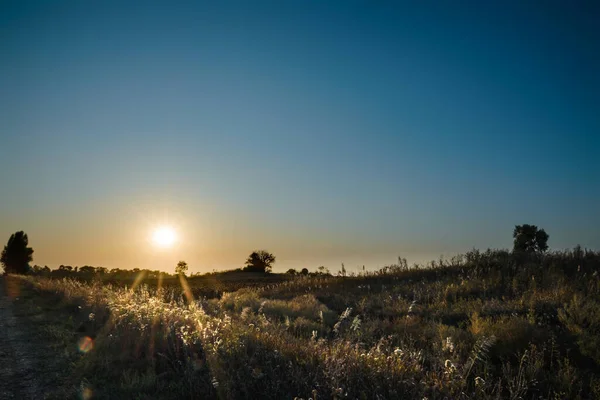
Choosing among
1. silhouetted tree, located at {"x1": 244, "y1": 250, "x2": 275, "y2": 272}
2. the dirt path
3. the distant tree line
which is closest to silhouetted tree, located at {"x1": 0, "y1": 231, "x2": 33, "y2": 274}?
the distant tree line

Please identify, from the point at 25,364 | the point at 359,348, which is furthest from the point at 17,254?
the point at 359,348

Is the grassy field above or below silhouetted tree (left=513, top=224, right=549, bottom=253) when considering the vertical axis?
below

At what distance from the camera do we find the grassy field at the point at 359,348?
5340mm

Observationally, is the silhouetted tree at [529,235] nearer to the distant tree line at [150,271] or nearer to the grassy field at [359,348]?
the distant tree line at [150,271]

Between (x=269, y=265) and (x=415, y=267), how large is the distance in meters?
29.7

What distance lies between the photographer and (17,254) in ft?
198

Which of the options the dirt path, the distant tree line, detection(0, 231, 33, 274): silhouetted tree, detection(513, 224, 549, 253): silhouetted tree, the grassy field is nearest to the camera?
the grassy field

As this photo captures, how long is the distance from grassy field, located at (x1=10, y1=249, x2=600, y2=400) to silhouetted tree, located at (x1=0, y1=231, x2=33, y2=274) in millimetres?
54476

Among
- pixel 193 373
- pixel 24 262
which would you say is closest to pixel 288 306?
pixel 193 373

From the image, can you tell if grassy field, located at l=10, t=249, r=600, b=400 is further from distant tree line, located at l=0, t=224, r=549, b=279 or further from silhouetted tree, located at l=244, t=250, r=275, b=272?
silhouetted tree, located at l=244, t=250, r=275, b=272

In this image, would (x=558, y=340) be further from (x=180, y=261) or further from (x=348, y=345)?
(x=180, y=261)

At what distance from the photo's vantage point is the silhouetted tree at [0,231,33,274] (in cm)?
5968

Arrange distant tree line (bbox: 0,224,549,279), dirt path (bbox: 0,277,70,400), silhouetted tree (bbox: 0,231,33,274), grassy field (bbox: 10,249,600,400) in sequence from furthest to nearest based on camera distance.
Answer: silhouetted tree (bbox: 0,231,33,274) → distant tree line (bbox: 0,224,549,279) → dirt path (bbox: 0,277,70,400) → grassy field (bbox: 10,249,600,400)

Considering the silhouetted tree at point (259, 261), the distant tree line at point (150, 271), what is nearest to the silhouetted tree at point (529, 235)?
the distant tree line at point (150, 271)
